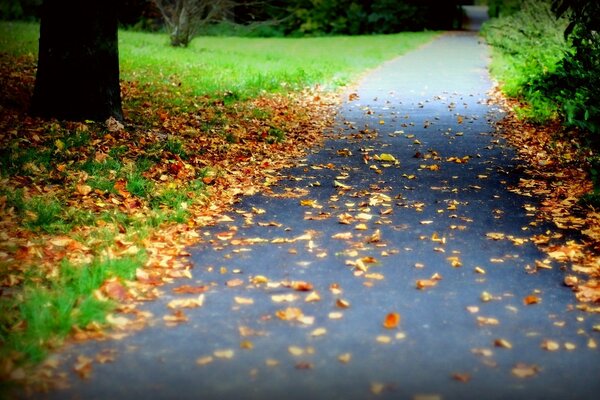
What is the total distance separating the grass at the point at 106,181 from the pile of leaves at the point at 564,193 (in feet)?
11.1

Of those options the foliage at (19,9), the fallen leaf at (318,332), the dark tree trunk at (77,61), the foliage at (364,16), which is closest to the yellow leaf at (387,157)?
the dark tree trunk at (77,61)

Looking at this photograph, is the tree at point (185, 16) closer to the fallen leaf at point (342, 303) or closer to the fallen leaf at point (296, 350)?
the fallen leaf at point (342, 303)

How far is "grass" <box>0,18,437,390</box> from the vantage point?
4.16 metres

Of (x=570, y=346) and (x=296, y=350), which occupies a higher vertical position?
(x=570, y=346)

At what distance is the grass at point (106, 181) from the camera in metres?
4.16

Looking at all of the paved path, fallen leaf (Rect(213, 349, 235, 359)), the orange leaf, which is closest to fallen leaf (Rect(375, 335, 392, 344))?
the paved path

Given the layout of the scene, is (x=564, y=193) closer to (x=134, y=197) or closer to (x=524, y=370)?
(x=524, y=370)

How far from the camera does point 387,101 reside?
13680 millimetres

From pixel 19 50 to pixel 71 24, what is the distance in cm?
921

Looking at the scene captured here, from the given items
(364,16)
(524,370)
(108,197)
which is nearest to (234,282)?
(524,370)

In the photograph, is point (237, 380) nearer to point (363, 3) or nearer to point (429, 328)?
point (429, 328)

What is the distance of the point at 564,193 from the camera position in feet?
22.6

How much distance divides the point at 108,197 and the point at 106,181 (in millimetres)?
365

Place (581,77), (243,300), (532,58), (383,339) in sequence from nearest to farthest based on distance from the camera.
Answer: (383,339)
(243,300)
(581,77)
(532,58)
